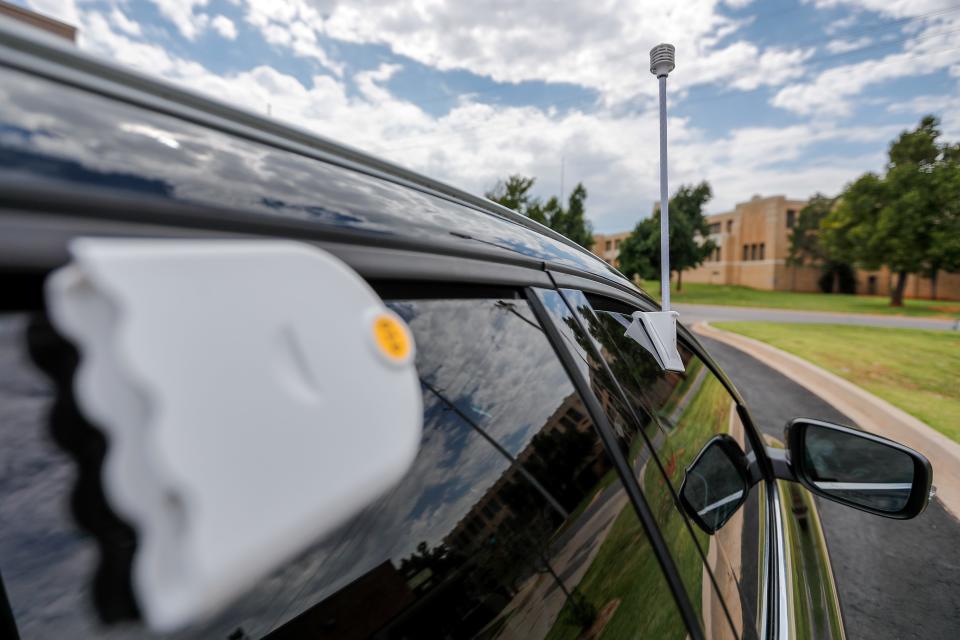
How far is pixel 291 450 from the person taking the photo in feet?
1.07

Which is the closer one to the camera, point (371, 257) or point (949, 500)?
point (371, 257)

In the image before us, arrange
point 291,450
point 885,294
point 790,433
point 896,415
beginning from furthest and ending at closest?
point 885,294 → point 896,415 → point 790,433 → point 291,450

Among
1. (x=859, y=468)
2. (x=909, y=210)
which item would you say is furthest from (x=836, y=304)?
(x=859, y=468)

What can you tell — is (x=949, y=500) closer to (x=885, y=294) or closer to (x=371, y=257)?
(x=371, y=257)

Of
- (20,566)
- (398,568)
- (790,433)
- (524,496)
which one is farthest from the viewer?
(790,433)

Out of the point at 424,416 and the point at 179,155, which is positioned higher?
the point at 179,155

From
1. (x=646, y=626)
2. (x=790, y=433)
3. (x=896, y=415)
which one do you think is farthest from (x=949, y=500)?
(x=646, y=626)

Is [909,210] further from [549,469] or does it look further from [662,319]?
[549,469]

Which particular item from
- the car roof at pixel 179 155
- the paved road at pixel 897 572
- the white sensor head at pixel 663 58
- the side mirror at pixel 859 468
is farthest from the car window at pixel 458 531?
the paved road at pixel 897 572

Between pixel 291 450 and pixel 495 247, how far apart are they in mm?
673

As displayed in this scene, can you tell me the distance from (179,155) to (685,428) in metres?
1.36

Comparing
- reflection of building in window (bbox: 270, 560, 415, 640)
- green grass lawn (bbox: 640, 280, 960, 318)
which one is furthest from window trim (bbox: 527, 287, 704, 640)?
green grass lawn (bbox: 640, 280, 960, 318)

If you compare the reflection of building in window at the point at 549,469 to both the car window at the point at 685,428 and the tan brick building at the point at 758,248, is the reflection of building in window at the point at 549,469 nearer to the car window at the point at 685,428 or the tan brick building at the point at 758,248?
the car window at the point at 685,428

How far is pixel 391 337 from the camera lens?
0.42 metres
